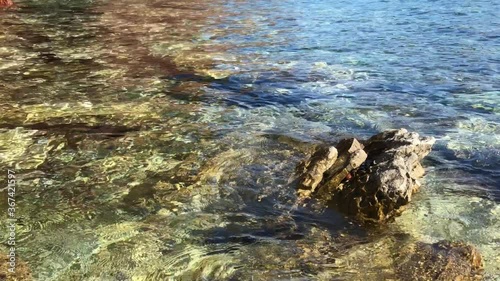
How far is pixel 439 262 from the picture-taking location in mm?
4035

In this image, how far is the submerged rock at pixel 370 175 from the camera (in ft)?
15.8

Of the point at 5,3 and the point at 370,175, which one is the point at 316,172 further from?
the point at 5,3

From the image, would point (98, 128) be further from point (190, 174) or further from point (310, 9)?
point (310, 9)

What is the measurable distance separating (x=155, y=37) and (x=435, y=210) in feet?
38.7

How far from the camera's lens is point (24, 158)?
623cm

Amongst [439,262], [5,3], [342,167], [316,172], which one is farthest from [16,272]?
[5,3]

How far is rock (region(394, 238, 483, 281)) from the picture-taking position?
3.89 m

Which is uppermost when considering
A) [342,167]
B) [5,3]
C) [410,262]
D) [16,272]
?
[342,167]

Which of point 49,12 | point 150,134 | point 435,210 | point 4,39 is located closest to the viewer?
point 435,210

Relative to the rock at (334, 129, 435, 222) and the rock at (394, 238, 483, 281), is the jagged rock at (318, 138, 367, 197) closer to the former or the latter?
the rock at (334, 129, 435, 222)

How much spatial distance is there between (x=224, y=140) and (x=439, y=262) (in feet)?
11.6

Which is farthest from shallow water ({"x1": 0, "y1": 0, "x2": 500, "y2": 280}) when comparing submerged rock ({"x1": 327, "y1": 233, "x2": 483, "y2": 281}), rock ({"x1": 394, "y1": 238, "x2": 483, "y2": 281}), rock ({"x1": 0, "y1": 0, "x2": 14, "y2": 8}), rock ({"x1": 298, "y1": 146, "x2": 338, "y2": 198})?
rock ({"x1": 0, "y1": 0, "x2": 14, "y2": 8})

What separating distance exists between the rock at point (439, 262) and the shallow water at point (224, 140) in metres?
0.14

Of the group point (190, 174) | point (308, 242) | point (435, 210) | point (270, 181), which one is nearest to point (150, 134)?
point (190, 174)
